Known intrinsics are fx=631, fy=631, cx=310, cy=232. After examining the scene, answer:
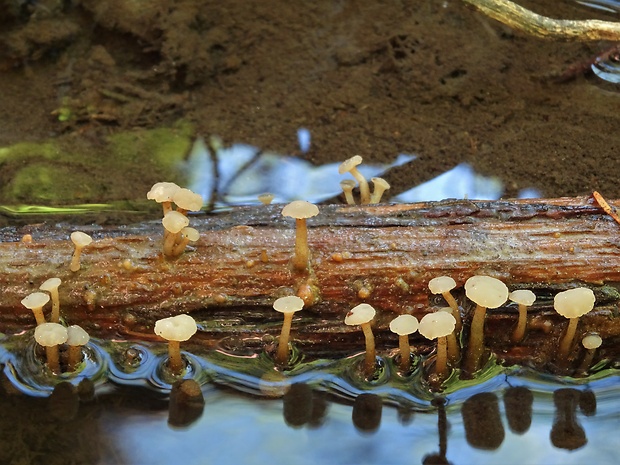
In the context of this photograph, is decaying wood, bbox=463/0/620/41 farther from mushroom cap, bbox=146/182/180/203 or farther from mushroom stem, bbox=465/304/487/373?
mushroom cap, bbox=146/182/180/203

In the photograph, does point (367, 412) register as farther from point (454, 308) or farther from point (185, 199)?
point (185, 199)

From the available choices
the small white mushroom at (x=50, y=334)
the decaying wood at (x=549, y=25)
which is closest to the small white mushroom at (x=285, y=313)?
the small white mushroom at (x=50, y=334)

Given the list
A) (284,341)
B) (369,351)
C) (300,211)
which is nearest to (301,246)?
(300,211)

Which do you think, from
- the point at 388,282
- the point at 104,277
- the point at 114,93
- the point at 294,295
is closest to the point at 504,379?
the point at 388,282

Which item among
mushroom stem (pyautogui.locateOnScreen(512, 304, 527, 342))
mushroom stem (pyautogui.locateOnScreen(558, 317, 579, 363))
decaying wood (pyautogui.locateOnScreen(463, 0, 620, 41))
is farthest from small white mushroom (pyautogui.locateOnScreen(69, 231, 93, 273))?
decaying wood (pyautogui.locateOnScreen(463, 0, 620, 41))

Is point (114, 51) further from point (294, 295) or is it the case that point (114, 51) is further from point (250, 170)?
Answer: point (294, 295)

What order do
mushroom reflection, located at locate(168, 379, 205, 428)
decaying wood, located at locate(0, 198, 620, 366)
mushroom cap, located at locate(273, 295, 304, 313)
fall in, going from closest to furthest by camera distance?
mushroom cap, located at locate(273, 295, 304, 313) → mushroom reflection, located at locate(168, 379, 205, 428) → decaying wood, located at locate(0, 198, 620, 366)
